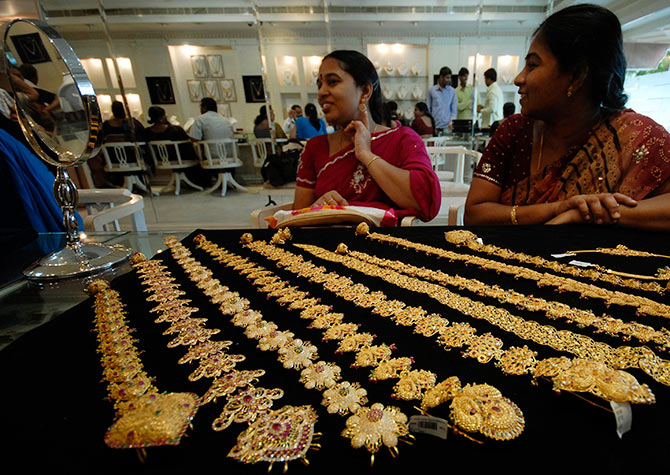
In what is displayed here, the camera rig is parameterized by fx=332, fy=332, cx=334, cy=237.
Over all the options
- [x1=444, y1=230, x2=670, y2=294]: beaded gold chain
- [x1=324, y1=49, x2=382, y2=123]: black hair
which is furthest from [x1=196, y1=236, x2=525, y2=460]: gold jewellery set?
[x1=324, y1=49, x2=382, y2=123]: black hair

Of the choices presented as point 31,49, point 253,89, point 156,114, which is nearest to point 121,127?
point 156,114

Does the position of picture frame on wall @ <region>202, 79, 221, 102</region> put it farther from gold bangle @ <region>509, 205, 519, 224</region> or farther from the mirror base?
gold bangle @ <region>509, 205, 519, 224</region>

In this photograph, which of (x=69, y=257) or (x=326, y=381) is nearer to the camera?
(x=326, y=381)

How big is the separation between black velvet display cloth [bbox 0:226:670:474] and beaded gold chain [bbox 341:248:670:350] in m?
0.02

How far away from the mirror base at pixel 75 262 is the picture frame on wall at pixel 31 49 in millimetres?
590

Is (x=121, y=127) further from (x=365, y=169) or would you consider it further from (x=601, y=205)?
(x=601, y=205)

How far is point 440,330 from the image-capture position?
574 mm

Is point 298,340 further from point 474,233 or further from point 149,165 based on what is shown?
point 149,165

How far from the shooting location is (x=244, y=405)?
423 mm

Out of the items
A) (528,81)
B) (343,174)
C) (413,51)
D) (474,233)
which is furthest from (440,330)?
(413,51)

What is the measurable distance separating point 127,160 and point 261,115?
201 centimetres

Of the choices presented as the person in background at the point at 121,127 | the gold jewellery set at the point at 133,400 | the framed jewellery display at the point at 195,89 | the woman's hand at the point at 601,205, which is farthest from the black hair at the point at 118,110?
the woman's hand at the point at 601,205

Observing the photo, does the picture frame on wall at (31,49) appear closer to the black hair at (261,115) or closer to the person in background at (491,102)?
the black hair at (261,115)

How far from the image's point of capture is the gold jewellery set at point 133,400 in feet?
1.17
